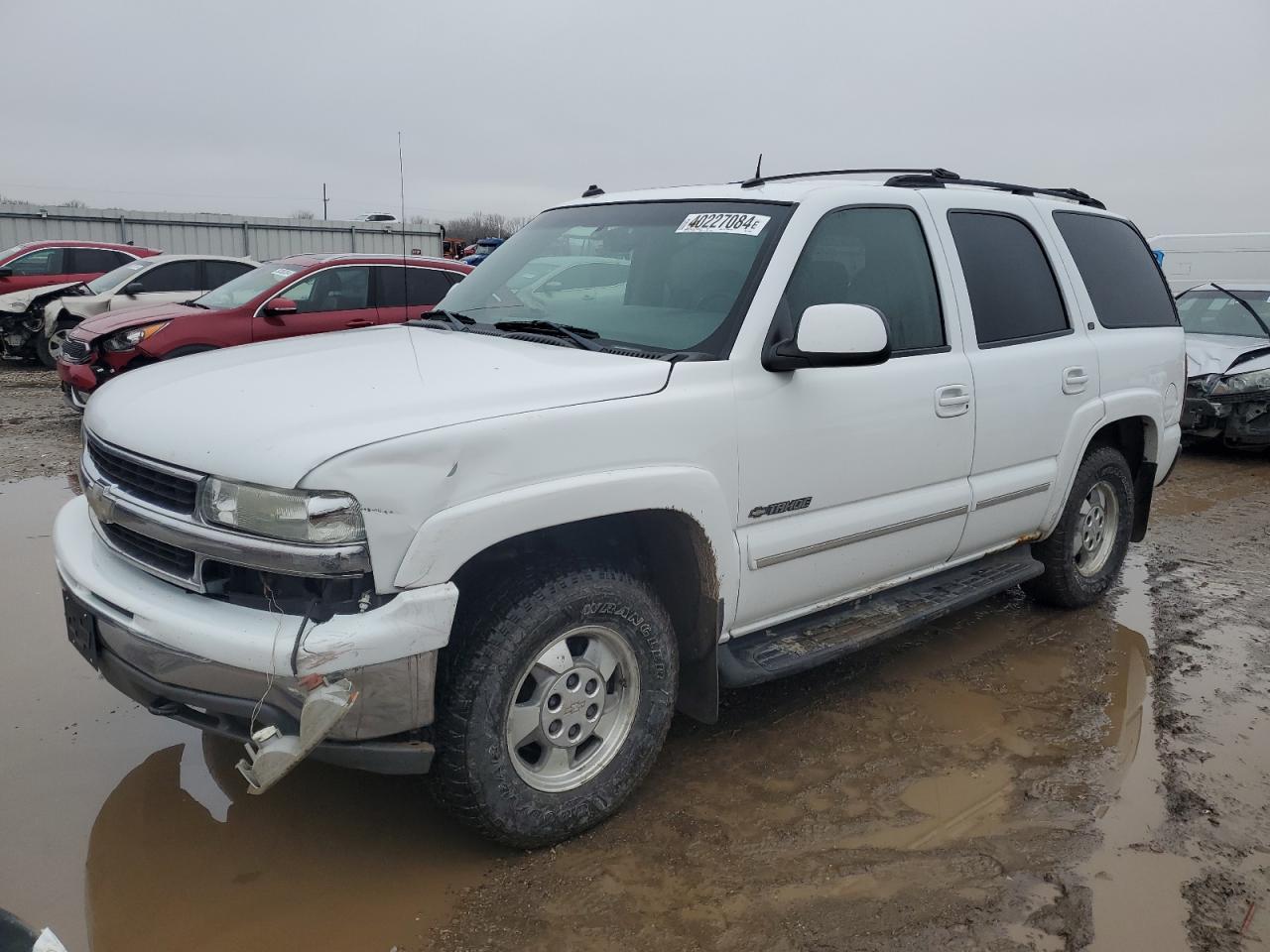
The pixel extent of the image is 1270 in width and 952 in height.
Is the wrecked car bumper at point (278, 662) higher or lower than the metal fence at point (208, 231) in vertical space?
lower

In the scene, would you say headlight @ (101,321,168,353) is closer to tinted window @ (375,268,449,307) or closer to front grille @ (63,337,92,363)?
front grille @ (63,337,92,363)

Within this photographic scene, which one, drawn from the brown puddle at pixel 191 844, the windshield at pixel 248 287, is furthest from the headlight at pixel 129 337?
the brown puddle at pixel 191 844

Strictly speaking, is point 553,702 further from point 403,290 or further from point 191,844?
point 403,290

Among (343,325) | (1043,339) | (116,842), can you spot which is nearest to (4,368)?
(343,325)

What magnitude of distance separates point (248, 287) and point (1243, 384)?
956 centimetres

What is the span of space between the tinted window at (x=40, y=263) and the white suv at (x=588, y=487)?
13.5 m

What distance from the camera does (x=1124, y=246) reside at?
17.0 feet

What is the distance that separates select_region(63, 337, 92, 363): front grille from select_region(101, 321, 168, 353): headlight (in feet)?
0.51

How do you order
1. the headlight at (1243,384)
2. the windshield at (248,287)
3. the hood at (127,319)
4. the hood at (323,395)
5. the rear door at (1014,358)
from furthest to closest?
the windshield at (248,287), the hood at (127,319), the headlight at (1243,384), the rear door at (1014,358), the hood at (323,395)

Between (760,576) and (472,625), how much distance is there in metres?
1.02

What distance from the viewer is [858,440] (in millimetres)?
3443

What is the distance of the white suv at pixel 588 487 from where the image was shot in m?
2.42

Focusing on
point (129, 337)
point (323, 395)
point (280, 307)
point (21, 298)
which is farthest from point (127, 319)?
point (323, 395)

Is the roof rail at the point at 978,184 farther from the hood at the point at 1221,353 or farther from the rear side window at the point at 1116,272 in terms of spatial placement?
the hood at the point at 1221,353
